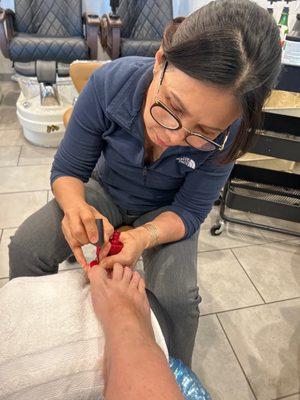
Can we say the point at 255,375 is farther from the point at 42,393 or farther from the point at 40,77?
the point at 40,77

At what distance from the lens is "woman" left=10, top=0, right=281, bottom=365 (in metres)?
0.54

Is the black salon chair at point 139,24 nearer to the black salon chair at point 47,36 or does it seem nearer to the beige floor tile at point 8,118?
the black salon chair at point 47,36

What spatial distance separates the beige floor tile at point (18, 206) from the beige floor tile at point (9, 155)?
14.1 inches

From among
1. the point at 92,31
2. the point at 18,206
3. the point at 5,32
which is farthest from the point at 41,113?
the point at 92,31

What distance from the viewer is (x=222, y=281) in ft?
4.81

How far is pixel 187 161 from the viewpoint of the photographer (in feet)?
2.80

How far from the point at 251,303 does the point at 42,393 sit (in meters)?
1.09

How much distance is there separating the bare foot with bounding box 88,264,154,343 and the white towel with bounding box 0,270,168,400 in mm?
30

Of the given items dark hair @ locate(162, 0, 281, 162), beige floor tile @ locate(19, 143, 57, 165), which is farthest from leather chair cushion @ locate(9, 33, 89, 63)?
dark hair @ locate(162, 0, 281, 162)

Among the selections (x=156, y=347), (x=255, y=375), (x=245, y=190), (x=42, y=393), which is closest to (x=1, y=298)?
(x=42, y=393)

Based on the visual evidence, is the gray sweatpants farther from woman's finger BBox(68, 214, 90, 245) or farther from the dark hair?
the dark hair

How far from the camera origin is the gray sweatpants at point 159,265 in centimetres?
82

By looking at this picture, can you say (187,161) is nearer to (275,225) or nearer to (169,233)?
(169,233)

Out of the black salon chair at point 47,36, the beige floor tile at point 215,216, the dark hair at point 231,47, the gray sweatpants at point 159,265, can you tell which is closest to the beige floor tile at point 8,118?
the black salon chair at point 47,36
